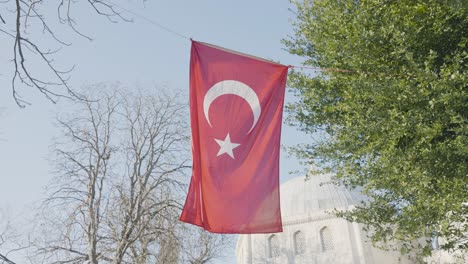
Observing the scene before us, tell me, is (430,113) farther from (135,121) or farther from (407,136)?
(135,121)

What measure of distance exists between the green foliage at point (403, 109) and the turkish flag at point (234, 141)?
8.93 ft

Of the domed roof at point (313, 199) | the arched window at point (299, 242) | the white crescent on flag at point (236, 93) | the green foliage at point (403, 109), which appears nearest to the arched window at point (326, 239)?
the arched window at point (299, 242)

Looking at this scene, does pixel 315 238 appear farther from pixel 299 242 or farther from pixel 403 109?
pixel 403 109

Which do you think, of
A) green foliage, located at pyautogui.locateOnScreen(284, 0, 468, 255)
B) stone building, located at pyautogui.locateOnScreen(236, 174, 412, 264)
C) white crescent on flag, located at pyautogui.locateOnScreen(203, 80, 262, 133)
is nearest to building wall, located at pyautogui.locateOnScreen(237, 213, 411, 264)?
stone building, located at pyautogui.locateOnScreen(236, 174, 412, 264)

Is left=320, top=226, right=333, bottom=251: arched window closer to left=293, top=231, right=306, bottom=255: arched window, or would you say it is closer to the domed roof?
left=293, top=231, right=306, bottom=255: arched window

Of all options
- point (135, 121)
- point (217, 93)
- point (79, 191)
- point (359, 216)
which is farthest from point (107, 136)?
Answer: point (217, 93)

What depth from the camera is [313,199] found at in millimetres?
37219

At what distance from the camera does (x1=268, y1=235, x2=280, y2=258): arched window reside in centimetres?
3478

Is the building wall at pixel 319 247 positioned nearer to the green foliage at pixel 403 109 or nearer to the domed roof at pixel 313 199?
the domed roof at pixel 313 199

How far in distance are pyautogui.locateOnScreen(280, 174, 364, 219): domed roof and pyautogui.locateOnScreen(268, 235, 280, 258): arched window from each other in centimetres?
198

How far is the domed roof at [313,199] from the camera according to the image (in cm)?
3588

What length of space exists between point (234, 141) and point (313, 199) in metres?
32.1

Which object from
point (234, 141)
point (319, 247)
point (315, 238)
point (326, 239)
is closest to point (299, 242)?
point (315, 238)

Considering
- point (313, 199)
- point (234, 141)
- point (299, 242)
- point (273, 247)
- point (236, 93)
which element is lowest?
point (234, 141)
